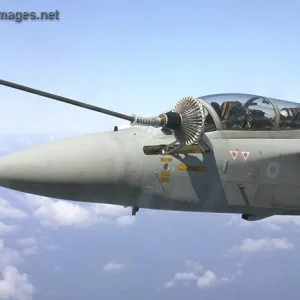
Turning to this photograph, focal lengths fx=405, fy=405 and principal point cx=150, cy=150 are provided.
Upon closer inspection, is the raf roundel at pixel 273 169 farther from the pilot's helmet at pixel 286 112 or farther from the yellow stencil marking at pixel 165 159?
the yellow stencil marking at pixel 165 159

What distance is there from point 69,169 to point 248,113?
4.62 meters

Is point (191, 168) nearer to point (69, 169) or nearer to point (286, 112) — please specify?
point (69, 169)

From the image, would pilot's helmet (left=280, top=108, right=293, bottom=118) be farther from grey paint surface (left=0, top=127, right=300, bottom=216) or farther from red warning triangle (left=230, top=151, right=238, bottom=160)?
red warning triangle (left=230, top=151, right=238, bottom=160)

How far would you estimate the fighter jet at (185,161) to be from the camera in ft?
25.2

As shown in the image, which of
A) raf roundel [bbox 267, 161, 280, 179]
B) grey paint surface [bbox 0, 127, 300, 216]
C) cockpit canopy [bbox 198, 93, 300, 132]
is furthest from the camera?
raf roundel [bbox 267, 161, 280, 179]

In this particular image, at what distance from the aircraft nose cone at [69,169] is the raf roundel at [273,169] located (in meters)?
3.64

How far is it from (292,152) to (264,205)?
143 centimetres

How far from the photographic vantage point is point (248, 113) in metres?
9.79

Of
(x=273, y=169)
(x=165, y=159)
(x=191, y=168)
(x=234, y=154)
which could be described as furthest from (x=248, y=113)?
(x=165, y=159)

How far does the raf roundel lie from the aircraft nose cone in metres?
3.64

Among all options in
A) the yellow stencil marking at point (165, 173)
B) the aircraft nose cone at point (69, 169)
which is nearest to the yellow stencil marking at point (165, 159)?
the yellow stencil marking at point (165, 173)

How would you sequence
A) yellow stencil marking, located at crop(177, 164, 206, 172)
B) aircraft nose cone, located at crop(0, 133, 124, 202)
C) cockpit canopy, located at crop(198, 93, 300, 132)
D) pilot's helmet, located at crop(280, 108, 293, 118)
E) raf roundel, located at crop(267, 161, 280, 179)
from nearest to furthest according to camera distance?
aircraft nose cone, located at crop(0, 133, 124, 202), yellow stencil marking, located at crop(177, 164, 206, 172), cockpit canopy, located at crop(198, 93, 300, 132), raf roundel, located at crop(267, 161, 280, 179), pilot's helmet, located at crop(280, 108, 293, 118)

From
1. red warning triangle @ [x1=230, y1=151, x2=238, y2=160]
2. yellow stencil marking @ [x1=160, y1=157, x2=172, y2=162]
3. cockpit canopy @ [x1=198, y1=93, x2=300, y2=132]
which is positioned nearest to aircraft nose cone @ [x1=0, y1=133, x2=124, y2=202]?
yellow stencil marking @ [x1=160, y1=157, x2=172, y2=162]

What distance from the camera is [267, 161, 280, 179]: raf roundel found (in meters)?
9.47
